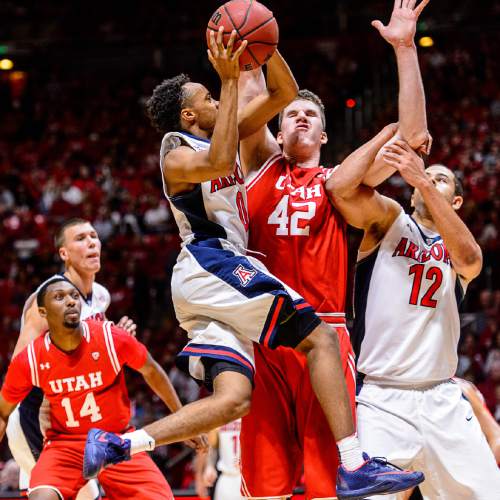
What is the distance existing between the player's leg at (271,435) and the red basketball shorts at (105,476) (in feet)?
4.20

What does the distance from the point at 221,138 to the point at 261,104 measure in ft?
2.03

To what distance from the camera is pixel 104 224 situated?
14.3 metres

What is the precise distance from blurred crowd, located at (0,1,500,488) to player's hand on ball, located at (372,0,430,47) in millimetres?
5493

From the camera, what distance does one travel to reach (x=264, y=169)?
14.8 ft

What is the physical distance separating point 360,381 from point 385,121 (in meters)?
12.1

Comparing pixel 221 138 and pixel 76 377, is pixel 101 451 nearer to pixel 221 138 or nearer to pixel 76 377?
pixel 221 138

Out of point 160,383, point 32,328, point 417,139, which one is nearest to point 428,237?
point 417,139

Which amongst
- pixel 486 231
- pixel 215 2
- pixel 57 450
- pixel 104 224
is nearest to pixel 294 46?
pixel 215 2

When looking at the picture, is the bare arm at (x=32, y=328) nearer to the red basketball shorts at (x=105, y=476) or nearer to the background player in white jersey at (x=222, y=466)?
the red basketball shorts at (x=105, y=476)

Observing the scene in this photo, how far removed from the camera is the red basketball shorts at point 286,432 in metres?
3.99

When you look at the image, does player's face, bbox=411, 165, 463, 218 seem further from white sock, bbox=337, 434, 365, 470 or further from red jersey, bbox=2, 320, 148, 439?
red jersey, bbox=2, 320, 148, 439

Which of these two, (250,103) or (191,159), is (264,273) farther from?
(250,103)

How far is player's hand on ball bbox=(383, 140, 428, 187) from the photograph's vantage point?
4.09 m

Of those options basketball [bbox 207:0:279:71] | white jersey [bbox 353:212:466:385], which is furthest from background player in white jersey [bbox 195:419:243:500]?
basketball [bbox 207:0:279:71]
